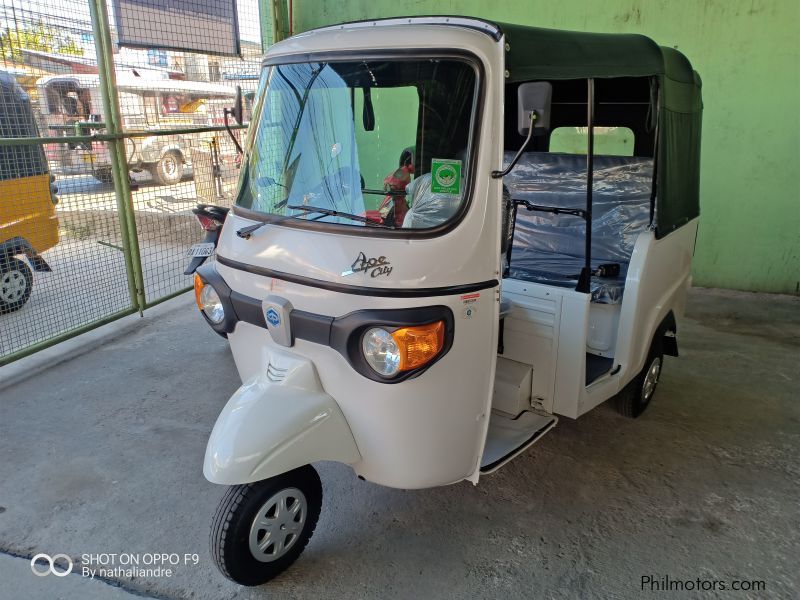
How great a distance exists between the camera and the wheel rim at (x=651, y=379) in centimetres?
380

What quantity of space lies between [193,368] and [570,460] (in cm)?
279

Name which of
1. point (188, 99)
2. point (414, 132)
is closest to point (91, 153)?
point (188, 99)

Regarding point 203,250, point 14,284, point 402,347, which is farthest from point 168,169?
point 402,347

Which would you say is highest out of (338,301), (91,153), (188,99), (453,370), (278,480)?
(188,99)

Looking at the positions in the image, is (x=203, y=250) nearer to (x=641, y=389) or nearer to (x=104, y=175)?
(x=104, y=175)

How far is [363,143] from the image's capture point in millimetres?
2594

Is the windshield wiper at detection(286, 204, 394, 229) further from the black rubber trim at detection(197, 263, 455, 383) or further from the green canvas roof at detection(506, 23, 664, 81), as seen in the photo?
the green canvas roof at detection(506, 23, 664, 81)

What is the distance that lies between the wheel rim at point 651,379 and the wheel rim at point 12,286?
16.7ft

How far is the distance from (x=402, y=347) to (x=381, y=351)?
0.32 feet

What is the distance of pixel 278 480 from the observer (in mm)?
2457

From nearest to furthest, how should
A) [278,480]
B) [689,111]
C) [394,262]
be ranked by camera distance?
[394,262]
[278,480]
[689,111]

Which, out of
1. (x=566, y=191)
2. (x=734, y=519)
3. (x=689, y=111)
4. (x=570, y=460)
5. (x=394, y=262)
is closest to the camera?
(x=394, y=262)

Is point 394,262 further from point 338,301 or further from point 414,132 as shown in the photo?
point 414,132
